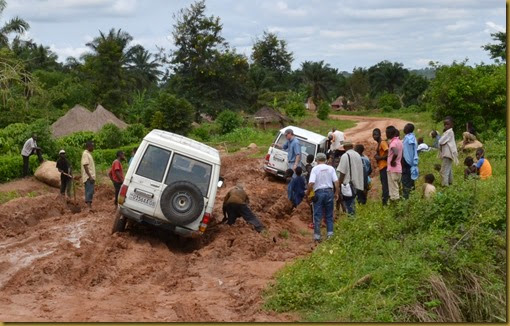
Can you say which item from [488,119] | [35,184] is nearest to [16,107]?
[35,184]

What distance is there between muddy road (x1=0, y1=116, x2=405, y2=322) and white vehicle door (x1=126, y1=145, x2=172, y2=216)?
70cm

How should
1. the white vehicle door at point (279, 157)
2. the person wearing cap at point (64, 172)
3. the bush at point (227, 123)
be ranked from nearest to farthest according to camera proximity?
the person wearing cap at point (64, 172) < the white vehicle door at point (279, 157) < the bush at point (227, 123)

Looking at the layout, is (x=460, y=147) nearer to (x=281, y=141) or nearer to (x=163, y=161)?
(x=281, y=141)

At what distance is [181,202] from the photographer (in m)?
13.0

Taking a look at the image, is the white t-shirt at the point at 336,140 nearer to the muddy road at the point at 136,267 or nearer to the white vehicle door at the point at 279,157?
the white vehicle door at the point at 279,157

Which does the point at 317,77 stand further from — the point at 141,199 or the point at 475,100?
the point at 141,199

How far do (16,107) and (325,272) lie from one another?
102 ft

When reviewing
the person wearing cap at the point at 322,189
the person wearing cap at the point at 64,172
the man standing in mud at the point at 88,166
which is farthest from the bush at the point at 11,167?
the person wearing cap at the point at 322,189

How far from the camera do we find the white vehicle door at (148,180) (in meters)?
13.2

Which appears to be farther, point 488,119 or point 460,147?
point 488,119

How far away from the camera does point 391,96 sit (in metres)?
86.0

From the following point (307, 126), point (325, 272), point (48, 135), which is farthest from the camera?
point (307, 126)

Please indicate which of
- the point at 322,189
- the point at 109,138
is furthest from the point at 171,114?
the point at 322,189

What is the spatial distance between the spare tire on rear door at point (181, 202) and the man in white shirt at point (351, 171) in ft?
8.15
